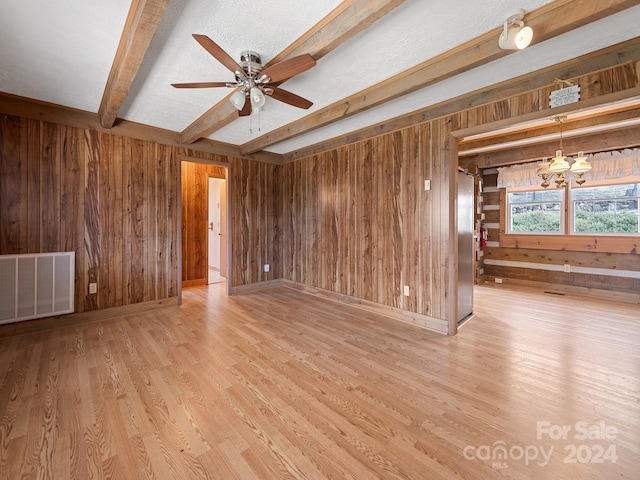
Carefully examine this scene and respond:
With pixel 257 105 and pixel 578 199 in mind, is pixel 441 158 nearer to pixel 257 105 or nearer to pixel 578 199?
pixel 257 105

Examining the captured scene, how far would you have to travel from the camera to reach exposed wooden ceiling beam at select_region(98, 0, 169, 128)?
1.57m

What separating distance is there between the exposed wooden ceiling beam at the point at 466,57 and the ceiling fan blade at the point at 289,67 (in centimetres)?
106

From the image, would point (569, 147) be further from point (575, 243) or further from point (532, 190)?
point (575, 243)

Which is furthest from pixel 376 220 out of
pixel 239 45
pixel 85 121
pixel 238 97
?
pixel 85 121

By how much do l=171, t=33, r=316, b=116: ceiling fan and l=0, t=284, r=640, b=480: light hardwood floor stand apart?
2.27 meters

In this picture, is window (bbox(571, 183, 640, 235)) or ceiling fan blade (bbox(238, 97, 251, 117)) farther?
window (bbox(571, 183, 640, 235))

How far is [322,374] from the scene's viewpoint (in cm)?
221

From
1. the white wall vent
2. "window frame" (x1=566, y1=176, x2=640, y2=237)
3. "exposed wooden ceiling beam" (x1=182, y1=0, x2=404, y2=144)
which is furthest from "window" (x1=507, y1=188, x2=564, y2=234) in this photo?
the white wall vent

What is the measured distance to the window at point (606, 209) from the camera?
4.43 metres

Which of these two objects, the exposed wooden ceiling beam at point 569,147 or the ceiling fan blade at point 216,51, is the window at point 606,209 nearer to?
the exposed wooden ceiling beam at point 569,147

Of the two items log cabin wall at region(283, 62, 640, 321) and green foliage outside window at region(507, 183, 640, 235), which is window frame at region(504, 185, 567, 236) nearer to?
green foliage outside window at region(507, 183, 640, 235)

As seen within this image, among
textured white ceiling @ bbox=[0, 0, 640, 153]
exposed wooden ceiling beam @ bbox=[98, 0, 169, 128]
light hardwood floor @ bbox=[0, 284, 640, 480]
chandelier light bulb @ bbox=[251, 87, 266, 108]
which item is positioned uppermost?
textured white ceiling @ bbox=[0, 0, 640, 153]

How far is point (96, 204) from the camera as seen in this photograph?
3445 mm

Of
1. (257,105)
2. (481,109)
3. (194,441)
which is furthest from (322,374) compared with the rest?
(481,109)
